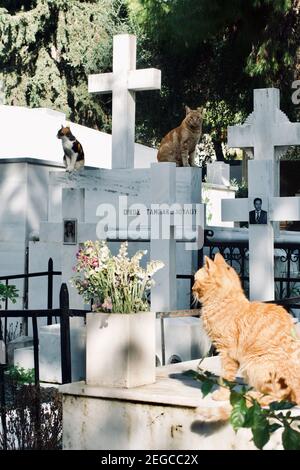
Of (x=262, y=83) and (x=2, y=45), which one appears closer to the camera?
(x=262, y=83)

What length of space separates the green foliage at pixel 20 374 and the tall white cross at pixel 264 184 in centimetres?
253

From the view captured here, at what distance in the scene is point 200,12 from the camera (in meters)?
18.4

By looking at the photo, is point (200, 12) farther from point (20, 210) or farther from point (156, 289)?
point (156, 289)

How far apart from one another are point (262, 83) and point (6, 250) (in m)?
8.55

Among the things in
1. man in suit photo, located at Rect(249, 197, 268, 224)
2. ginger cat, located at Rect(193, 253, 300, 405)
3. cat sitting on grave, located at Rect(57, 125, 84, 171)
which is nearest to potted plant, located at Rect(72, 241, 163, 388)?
ginger cat, located at Rect(193, 253, 300, 405)

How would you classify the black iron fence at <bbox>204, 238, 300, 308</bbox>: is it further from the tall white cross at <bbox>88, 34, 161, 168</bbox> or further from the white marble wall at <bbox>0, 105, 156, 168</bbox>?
the white marble wall at <bbox>0, 105, 156, 168</bbox>

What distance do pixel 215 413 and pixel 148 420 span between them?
0.40 meters

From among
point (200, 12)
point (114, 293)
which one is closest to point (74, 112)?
point (200, 12)

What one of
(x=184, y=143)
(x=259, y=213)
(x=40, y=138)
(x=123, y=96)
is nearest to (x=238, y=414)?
(x=259, y=213)

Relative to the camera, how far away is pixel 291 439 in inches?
131

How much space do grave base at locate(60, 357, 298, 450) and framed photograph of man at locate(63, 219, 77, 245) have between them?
4.82 m

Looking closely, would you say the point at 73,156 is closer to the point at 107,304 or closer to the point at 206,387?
the point at 107,304

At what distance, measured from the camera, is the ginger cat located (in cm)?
390

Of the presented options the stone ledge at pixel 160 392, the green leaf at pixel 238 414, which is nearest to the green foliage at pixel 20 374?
the stone ledge at pixel 160 392
